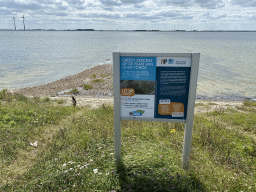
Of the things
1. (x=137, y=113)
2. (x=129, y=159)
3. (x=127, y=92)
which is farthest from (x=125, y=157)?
(x=127, y=92)

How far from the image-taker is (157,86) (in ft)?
12.9

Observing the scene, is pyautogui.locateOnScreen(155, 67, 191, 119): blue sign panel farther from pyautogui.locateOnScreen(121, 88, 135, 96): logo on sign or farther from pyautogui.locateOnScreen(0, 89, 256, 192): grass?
pyautogui.locateOnScreen(0, 89, 256, 192): grass

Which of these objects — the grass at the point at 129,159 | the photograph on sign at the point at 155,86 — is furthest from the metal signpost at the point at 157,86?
the grass at the point at 129,159

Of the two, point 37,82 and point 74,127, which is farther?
point 37,82

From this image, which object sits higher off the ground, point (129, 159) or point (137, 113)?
point (137, 113)

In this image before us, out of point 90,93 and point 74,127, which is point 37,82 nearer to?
point 90,93

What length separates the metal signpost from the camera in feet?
12.5

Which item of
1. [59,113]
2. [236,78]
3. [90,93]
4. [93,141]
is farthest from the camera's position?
[236,78]

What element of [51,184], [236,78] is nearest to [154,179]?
[51,184]

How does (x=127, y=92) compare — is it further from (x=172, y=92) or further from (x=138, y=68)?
(x=172, y=92)

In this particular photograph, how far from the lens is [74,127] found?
6.62 metres

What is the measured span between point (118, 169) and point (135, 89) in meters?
1.67

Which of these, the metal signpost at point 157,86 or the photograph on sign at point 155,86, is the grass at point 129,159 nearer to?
the metal signpost at point 157,86

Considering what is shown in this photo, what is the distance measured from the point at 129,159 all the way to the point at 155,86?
1673 millimetres
